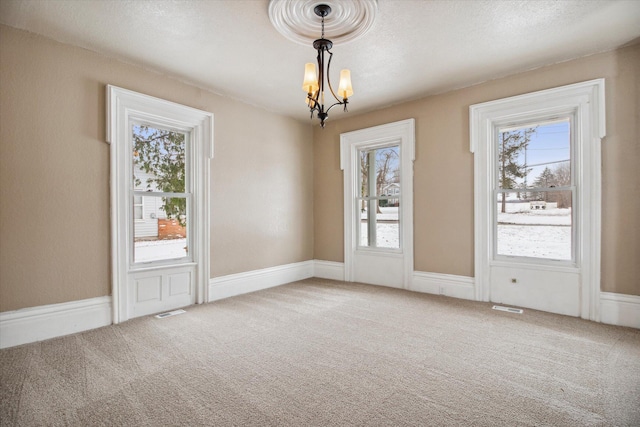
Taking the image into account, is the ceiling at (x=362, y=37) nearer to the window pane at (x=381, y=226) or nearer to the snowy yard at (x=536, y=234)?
the snowy yard at (x=536, y=234)

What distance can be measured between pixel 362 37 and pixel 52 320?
3.94 metres

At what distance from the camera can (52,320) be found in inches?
117

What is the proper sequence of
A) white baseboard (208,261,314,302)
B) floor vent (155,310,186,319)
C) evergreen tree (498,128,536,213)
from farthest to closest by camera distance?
white baseboard (208,261,314,302) → evergreen tree (498,128,536,213) → floor vent (155,310,186,319)

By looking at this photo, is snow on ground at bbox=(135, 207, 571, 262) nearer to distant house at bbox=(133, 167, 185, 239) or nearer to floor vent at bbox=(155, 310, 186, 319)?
distant house at bbox=(133, 167, 185, 239)

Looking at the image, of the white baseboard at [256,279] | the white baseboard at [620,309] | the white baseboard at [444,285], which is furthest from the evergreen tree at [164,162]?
the white baseboard at [620,309]

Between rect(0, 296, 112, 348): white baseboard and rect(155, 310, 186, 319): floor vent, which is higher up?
rect(0, 296, 112, 348): white baseboard

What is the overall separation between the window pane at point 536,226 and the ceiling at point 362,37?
1547mm

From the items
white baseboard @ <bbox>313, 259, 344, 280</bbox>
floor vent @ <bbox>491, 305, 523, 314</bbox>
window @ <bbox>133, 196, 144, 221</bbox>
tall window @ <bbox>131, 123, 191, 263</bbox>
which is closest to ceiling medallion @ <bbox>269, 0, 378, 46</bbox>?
tall window @ <bbox>131, 123, 191, 263</bbox>

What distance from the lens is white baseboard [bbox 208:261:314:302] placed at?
4336 millimetres

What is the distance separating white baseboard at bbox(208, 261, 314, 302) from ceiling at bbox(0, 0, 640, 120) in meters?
2.63

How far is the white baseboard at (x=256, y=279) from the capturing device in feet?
14.2

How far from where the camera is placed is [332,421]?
5.87 ft

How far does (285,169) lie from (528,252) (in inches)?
145

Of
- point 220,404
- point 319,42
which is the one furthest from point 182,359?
point 319,42
